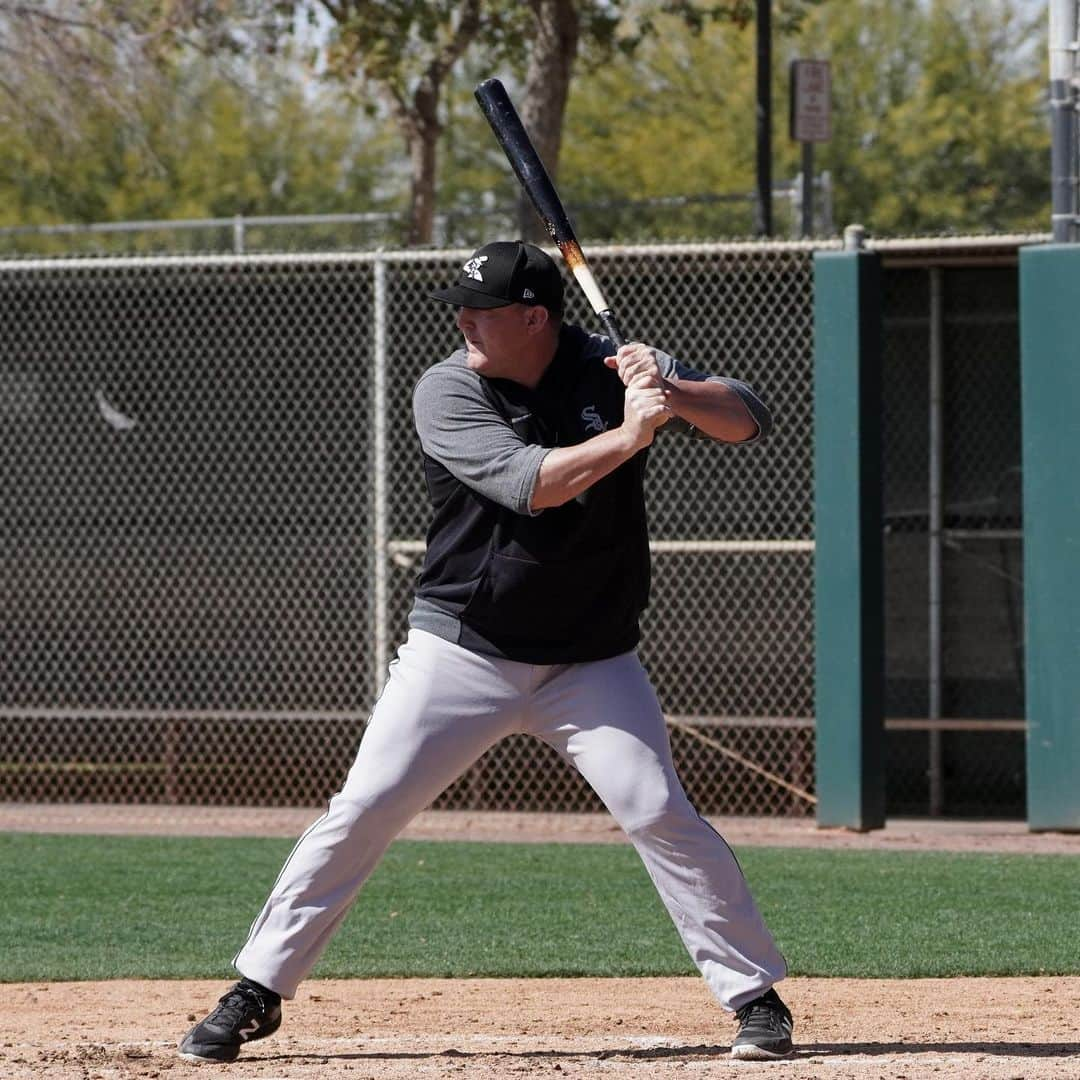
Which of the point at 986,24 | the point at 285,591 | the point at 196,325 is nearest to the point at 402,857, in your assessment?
the point at 285,591

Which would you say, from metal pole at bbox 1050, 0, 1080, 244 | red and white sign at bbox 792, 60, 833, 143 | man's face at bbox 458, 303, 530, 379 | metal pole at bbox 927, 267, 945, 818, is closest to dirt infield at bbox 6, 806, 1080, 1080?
man's face at bbox 458, 303, 530, 379

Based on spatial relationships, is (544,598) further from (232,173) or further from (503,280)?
(232,173)

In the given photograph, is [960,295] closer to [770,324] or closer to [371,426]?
[770,324]

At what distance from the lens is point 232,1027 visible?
4.52m

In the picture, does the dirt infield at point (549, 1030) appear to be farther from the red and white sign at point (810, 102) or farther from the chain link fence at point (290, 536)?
the red and white sign at point (810, 102)

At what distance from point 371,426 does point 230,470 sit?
0.85 m

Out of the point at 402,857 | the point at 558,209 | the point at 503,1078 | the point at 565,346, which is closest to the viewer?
the point at 503,1078

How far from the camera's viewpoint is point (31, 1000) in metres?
5.54

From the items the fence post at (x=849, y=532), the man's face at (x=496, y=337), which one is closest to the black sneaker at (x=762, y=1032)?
the man's face at (x=496, y=337)

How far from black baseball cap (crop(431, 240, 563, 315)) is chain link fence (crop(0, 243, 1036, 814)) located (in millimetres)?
5189

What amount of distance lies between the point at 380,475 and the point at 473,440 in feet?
16.3

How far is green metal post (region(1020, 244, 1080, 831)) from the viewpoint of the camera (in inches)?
336

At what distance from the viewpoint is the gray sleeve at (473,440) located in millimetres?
4332

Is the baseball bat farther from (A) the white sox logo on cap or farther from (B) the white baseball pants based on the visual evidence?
(B) the white baseball pants
